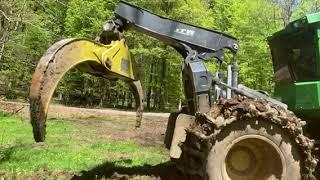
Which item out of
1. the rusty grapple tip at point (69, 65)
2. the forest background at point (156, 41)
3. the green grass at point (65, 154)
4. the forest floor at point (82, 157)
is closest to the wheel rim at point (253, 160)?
the forest floor at point (82, 157)

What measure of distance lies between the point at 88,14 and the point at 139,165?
34.3m

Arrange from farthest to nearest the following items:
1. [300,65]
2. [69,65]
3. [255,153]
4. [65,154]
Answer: [65,154]
[300,65]
[255,153]
[69,65]

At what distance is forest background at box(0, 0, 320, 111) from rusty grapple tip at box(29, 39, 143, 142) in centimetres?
2088

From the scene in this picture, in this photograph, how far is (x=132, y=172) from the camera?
377 inches

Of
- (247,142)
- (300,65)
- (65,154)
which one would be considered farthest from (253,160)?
(65,154)

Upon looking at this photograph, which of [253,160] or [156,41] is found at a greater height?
[156,41]

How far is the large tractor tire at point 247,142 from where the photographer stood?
742cm

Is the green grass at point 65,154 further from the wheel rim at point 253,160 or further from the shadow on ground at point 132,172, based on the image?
the wheel rim at point 253,160

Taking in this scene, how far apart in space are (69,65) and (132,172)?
10.5 feet

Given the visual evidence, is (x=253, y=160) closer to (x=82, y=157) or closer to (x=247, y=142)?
(x=247, y=142)

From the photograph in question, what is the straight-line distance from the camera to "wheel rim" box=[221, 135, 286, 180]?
7590mm

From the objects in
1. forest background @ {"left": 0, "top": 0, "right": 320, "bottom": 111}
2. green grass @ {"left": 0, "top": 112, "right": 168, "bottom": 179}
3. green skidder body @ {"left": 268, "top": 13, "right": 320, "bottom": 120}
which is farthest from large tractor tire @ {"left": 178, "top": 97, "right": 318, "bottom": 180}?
forest background @ {"left": 0, "top": 0, "right": 320, "bottom": 111}

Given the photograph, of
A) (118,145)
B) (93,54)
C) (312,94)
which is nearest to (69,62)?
(93,54)

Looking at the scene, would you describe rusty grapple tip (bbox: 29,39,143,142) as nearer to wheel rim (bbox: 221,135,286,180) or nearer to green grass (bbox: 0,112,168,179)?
wheel rim (bbox: 221,135,286,180)
